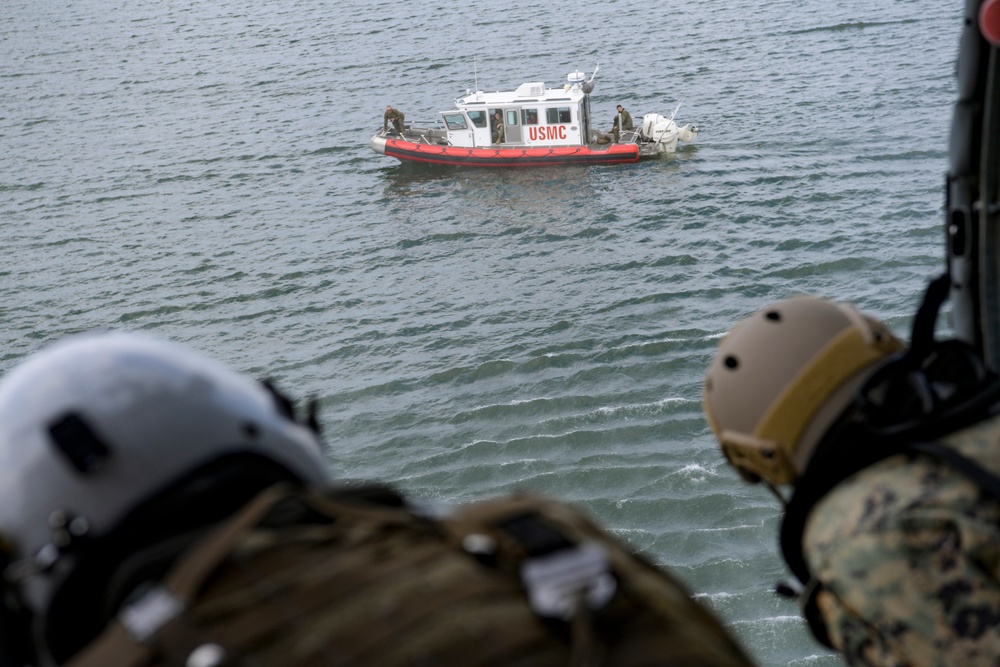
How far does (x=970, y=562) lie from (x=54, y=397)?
5.82ft

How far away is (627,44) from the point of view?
37938mm

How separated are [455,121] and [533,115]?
7.66 ft

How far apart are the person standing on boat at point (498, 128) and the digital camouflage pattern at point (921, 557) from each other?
1007 inches

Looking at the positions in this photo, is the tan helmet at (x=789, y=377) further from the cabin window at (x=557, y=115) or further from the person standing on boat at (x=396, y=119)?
the person standing on boat at (x=396, y=119)

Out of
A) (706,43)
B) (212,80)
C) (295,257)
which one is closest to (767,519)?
(295,257)

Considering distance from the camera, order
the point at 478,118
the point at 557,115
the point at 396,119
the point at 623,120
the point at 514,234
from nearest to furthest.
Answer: the point at 514,234 → the point at 557,115 → the point at 478,118 → the point at 623,120 → the point at 396,119

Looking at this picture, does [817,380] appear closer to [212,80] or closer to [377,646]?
[377,646]

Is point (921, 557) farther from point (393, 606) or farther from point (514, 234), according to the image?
point (514, 234)

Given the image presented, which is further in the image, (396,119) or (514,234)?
(396,119)

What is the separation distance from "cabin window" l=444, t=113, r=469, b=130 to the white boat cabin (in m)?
0.24

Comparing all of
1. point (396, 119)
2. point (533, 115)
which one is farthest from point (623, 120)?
point (396, 119)

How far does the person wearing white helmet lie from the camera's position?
1.24m

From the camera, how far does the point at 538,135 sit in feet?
90.0

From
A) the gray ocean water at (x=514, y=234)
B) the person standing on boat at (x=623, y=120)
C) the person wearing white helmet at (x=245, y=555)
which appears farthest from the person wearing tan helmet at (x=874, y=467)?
the person standing on boat at (x=623, y=120)
